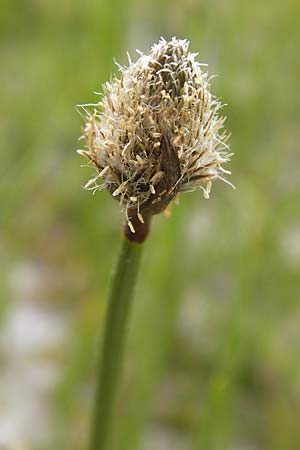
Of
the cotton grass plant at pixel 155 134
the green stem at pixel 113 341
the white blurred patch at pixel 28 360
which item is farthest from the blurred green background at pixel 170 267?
the cotton grass plant at pixel 155 134

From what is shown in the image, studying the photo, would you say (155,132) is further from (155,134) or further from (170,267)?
(170,267)

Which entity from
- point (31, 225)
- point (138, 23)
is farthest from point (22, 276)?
point (138, 23)

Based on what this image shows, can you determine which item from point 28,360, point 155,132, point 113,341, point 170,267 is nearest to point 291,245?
point 170,267

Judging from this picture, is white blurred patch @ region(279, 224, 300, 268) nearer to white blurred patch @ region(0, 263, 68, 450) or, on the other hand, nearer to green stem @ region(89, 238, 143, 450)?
white blurred patch @ region(0, 263, 68, 450)

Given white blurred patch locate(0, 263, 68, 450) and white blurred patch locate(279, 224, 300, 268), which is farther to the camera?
white blurred patch locate(279, 224, 300, 268)

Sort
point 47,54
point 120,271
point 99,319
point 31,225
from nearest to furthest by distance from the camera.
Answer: point 120,271, point 99,319, point 31,225, point 47,54

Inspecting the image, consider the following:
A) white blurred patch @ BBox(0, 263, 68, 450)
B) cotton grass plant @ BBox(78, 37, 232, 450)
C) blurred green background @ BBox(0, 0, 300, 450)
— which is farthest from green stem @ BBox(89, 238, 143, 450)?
white blurred patch @ BBox(0, 263, 68, 450)

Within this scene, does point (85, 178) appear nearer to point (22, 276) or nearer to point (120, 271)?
point (22, 276)

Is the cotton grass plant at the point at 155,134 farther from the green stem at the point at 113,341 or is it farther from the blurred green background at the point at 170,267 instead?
the blurred green background at the point at 170,267
